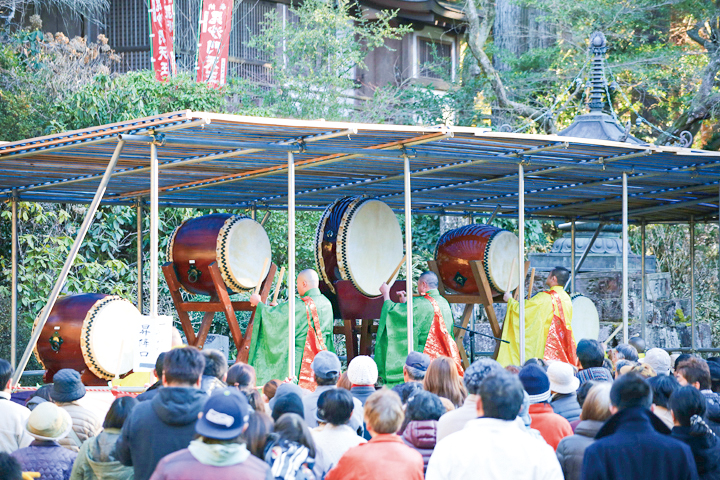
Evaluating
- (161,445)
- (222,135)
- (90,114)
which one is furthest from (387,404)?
(90,114)

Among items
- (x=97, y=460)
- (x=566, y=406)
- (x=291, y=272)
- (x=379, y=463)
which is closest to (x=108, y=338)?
(x=291, y=272)

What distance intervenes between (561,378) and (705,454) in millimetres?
1066

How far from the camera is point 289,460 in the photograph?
10.9 ft

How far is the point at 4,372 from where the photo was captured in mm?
4688

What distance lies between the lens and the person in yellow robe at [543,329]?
8773 millimetres

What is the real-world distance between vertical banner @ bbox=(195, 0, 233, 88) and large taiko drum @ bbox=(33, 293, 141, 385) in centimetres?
591

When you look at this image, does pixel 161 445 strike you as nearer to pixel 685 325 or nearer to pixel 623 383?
pixel 623 383

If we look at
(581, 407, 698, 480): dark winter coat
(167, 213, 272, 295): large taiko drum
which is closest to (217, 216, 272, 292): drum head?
(167, 213, 272, 295): large taiko drum

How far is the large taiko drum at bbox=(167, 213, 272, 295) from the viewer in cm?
824

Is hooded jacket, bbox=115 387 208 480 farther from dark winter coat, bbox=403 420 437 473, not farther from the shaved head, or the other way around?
the shaved head

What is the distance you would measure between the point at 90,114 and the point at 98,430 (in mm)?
7577

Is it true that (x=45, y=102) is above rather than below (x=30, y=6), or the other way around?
below

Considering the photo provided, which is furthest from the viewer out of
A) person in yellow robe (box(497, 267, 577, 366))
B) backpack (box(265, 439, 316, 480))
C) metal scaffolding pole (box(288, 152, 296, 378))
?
person in yellow robe (box(497, 267, 577, 366))

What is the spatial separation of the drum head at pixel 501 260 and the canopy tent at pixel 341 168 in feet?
1.84
